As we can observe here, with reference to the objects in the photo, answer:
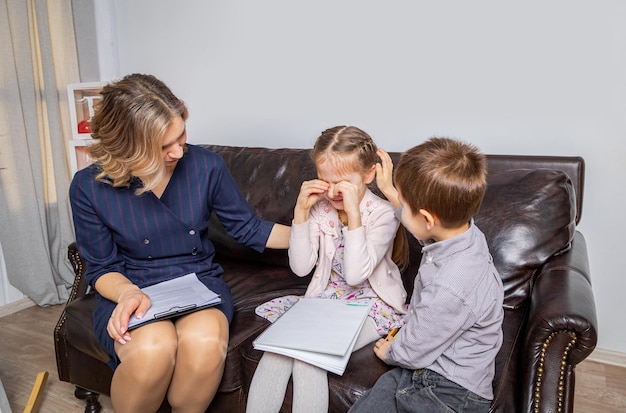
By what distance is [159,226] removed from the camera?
1561 millimetres

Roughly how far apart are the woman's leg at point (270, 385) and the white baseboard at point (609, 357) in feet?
4.67

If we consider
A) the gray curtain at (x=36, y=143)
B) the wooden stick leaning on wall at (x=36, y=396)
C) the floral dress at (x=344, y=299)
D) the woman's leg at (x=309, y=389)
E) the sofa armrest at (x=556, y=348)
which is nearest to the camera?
the sofa armrest at (x=556, y=348)

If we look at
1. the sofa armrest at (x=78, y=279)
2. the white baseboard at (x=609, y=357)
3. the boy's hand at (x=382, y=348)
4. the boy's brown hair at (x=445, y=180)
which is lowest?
the white baseboard at (x=609, y=357)

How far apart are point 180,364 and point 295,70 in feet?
4.73

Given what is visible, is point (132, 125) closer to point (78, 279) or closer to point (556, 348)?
point (78, 279)

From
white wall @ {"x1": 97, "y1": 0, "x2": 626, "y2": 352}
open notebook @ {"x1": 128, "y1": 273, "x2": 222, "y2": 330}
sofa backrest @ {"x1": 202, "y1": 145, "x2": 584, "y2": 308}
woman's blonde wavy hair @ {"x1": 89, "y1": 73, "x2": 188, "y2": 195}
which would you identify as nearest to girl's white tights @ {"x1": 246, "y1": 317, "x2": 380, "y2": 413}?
open notebook @ {"x1": 128, "y1": 273, "x2": 222, "y2": 330}

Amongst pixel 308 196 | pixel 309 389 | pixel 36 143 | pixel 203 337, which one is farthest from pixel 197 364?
pixel 36 143

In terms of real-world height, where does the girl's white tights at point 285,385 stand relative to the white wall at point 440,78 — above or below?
below

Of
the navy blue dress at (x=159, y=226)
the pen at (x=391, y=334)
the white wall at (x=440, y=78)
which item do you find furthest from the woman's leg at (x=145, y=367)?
the white wall at (x=440, y=78)

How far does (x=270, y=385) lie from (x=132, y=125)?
799 mm

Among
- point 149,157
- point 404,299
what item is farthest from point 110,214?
point 404,299

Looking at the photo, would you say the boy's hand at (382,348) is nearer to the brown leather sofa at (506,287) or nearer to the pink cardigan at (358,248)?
the brown leather sofa at (506,287)

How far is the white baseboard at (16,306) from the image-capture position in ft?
8.66

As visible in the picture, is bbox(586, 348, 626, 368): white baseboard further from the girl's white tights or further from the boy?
the girl's white tights
